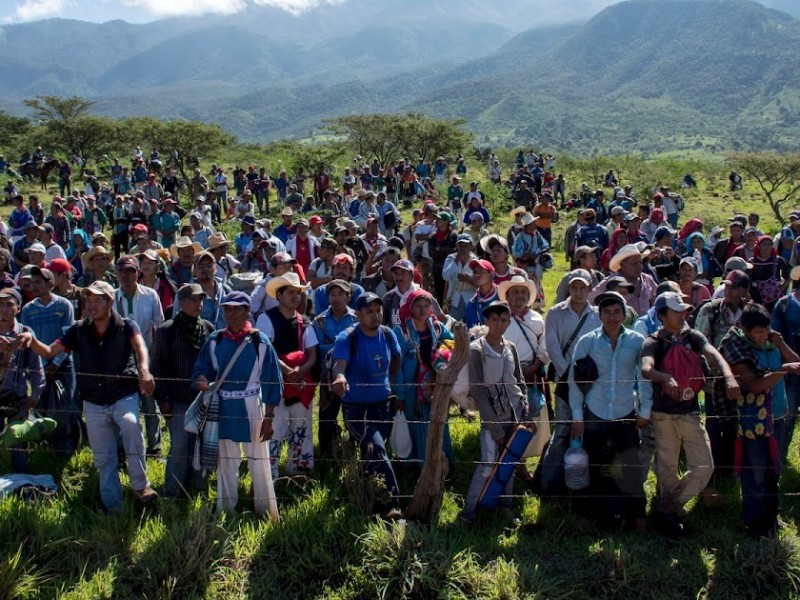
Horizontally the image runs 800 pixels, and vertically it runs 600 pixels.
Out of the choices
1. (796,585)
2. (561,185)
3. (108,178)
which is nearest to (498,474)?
(796,585)

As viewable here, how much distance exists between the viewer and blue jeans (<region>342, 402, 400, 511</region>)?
5223 mm

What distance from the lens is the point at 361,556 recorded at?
188 inches

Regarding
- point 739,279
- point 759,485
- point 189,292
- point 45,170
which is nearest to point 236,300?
point 189,292

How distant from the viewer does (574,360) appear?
504cm

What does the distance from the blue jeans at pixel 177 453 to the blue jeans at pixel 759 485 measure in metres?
4.08

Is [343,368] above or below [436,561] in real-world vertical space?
above

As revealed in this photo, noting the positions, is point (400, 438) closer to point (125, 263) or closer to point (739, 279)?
point (125, 263)

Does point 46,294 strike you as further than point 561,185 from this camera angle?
No

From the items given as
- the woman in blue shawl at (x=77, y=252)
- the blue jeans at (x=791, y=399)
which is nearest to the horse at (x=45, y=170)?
the woman in blue shawl at (x=77, y=252)

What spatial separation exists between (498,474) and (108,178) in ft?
98.4

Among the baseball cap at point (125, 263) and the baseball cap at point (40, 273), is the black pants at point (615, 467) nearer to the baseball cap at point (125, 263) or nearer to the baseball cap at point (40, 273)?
the baseball cap at point (125, 263)

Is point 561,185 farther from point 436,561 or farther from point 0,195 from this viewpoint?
point 436,561

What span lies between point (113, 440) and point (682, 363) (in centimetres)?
410

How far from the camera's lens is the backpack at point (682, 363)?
4.77 meters
